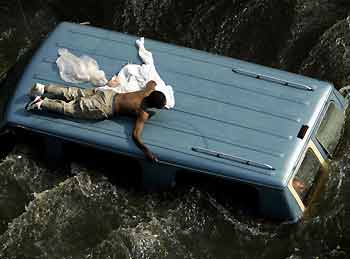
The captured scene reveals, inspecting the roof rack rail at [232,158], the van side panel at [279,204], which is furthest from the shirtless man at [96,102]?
the van side panel at [279,204]

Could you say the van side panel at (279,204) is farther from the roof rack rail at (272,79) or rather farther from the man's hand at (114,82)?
the man's hand at (114,82)

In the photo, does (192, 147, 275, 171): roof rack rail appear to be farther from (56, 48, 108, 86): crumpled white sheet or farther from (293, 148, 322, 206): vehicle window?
(56, 48, 108, 86): crumpled white sheet

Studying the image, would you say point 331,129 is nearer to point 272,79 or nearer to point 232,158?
point 272,79

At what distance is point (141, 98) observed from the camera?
865 centimetres

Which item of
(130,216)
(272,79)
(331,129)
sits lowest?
(130,216)

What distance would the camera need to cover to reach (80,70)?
29.7 feet

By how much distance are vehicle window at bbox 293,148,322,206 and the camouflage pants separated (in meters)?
2.07

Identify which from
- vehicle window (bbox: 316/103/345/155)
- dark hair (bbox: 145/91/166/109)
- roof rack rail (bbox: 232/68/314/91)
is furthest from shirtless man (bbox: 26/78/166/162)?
vehicle window (bbox: 316/103/345/155)

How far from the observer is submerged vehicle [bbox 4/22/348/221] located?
8.18 metres

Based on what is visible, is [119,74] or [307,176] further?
[119,74]

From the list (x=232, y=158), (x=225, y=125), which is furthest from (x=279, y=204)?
(x=225, y=125)

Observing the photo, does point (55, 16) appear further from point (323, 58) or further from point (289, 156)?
point (289, 156)

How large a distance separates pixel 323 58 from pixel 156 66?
2.78 meters

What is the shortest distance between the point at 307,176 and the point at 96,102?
2314 mm
